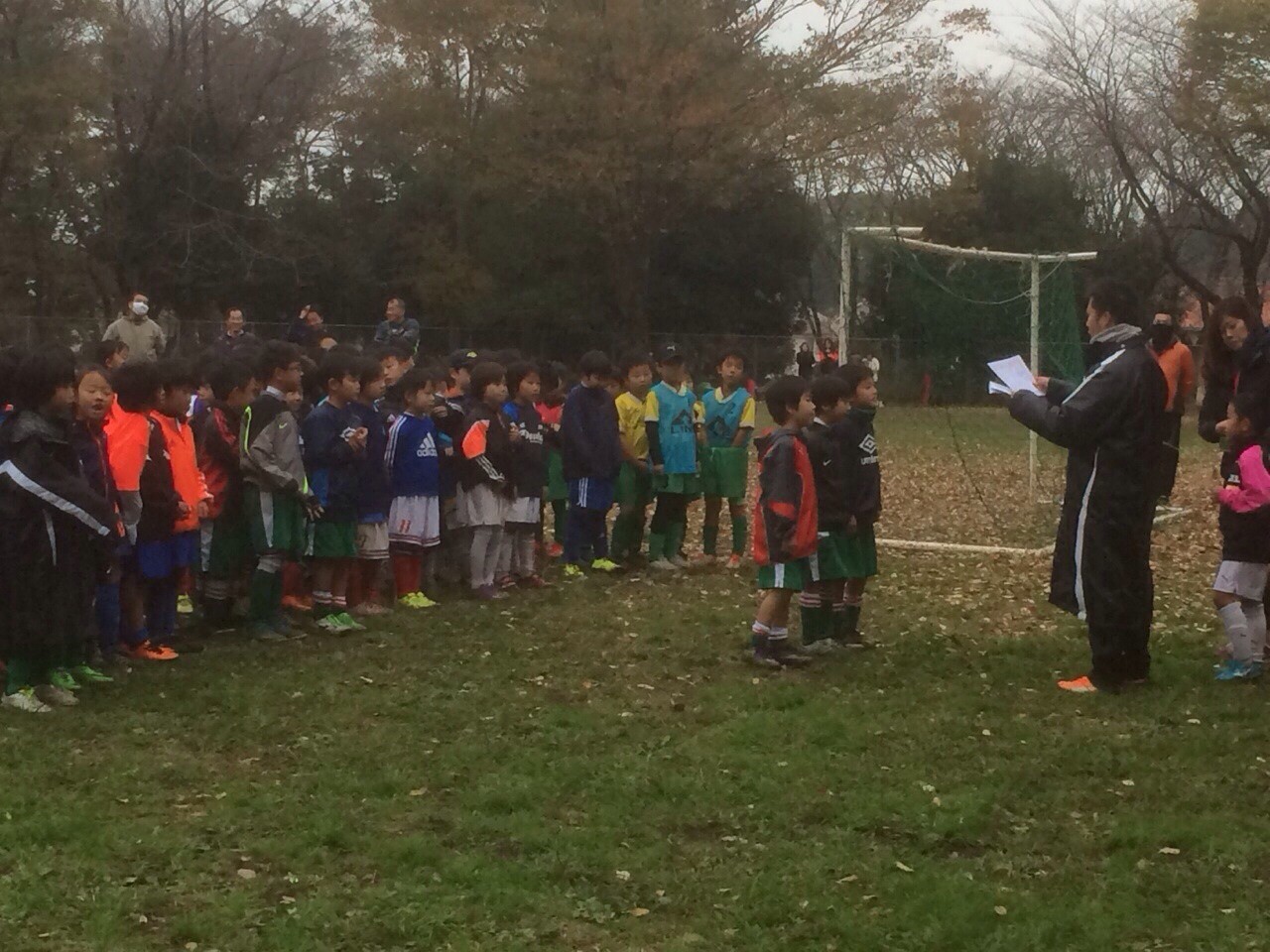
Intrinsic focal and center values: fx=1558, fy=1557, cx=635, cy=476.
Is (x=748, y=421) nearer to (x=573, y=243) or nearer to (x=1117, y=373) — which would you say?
(x=1117, y=373)

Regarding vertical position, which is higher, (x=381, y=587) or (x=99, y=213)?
(x=99, y=213)

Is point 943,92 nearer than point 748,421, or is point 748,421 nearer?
point 748,421

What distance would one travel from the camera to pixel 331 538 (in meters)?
9.20

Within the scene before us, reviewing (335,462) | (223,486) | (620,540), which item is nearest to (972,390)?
(620,540)

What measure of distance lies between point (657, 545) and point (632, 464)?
725mm

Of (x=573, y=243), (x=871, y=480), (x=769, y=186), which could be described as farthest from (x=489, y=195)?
(x=871, y=480)

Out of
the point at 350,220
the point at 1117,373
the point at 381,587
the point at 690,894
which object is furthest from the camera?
the point at 350,220

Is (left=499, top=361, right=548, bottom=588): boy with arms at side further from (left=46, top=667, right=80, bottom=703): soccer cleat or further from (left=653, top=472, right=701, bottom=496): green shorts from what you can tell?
(left=46, top=667, right=80, bottom=703): soccer cleat

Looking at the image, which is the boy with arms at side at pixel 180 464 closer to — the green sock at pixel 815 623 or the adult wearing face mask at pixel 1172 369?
the green sock at pixel 815 623

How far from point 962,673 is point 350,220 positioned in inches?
1288

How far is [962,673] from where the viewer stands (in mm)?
8180

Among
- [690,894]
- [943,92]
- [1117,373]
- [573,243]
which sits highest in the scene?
[943,92]

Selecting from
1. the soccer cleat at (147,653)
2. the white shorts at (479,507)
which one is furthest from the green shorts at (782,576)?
the soccer cleat at (147,653)

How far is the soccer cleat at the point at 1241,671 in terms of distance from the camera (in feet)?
25.9
